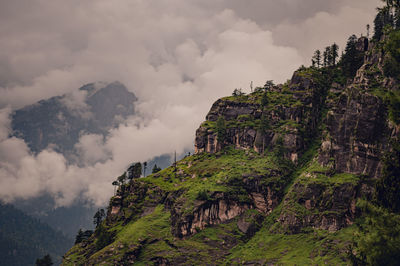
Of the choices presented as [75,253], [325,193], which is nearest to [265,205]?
[325,193]

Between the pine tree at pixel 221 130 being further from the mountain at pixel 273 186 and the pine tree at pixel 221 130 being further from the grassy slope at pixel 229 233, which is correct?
the grassy slope at pixel 229 233

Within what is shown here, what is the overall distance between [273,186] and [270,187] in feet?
4.45

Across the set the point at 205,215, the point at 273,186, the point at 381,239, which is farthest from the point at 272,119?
the point at 381,239

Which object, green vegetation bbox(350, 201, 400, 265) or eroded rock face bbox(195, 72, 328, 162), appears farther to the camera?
eroded rock face bbox(195, 72, 328, 162)

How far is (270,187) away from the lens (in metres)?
138

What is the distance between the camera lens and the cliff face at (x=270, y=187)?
362 feet

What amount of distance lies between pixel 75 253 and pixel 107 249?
40.3 m

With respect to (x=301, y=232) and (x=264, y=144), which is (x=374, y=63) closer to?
(x=264, y=144)

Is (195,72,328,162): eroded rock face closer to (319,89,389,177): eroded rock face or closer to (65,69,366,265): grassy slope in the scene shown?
(65,69,366,265): grassy slope

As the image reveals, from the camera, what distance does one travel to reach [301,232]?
11412 cm

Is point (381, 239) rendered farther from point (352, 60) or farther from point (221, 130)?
point (352, 60)

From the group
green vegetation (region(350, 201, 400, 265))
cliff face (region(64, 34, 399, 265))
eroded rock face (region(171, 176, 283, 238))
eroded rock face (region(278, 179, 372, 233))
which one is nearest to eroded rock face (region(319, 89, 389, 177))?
cliff face (region(64, 34, 399, 265))

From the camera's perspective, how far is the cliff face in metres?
110

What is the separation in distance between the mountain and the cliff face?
0.40m
